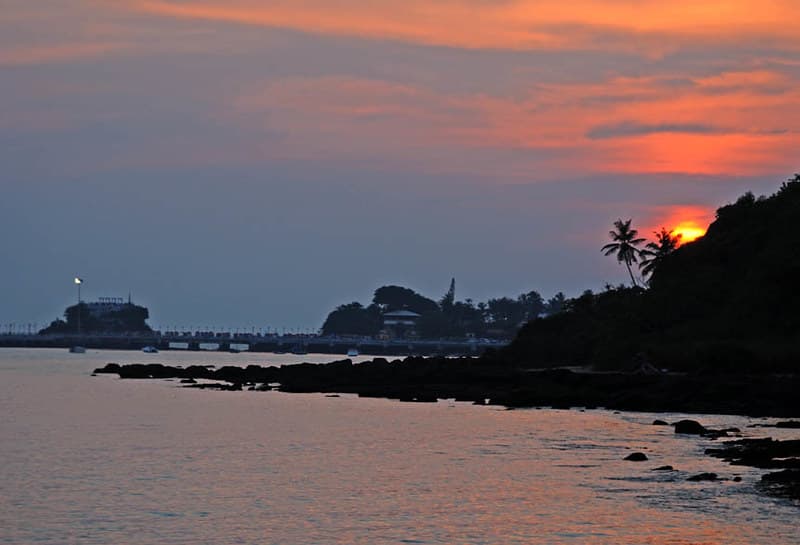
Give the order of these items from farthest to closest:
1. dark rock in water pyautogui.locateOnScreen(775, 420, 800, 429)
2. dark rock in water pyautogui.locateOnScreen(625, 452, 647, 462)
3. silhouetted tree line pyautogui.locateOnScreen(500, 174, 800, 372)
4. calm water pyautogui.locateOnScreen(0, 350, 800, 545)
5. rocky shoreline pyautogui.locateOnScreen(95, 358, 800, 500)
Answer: silhouetted tree line pyautogui.locateOnScreen(500, 174, 800, 372), dark rock in water pyautogui.locateOnScreen(775, 420, 800, 429), dark rock in water pyautogui.locateOnScreen(625, 452, 647, 462), rocky shoreline pyautogui.locateOnScreen(95, 358, 800, 500), calm water pyautogui.locateOnScreen(0, 350, 800, 545)

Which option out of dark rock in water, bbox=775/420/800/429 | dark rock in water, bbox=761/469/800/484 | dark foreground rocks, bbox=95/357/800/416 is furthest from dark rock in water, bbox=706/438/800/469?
dark rock in water, bbox=775/420/800/429

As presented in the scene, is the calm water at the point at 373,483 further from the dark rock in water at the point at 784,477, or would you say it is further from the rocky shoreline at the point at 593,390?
the rocky shoreline at the point at 593,390

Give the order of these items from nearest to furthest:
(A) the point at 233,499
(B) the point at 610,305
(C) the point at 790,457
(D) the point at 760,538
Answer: (D) the point at 760,538
(A) the point at 233,499
(C) the point at 790,457
(B) the point at 610,305

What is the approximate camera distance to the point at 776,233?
9619 cm

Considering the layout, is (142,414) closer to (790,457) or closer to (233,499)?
(233,499)

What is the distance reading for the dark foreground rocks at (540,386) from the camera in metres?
65.7

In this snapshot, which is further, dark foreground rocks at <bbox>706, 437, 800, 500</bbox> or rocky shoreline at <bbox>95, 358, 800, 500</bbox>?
rocky shoreline at <bbox>95, 358, 800, 500</bbox>

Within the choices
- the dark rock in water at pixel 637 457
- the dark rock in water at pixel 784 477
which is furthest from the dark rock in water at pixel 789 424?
the dark rock in water at pixel 784 477

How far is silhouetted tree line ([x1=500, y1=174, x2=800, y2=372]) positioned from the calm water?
800 inches

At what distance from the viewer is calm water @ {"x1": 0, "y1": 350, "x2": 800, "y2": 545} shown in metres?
30.5

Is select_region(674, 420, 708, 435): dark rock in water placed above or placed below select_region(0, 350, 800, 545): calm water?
above

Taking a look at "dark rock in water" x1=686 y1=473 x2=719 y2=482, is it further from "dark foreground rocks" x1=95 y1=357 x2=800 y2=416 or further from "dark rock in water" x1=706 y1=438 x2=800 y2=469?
"dark foreground rocks" x1=95 y1=357 x2=800 y2=416

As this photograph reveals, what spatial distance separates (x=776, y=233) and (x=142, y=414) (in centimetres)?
5112

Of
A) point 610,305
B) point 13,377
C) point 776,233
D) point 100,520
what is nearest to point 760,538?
point 100,520
